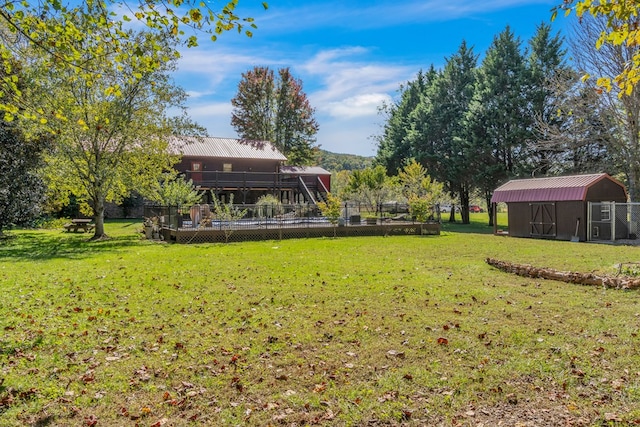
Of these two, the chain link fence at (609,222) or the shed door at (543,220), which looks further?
the shed door at (543,220)

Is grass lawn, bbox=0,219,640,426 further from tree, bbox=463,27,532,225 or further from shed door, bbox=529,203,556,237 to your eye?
tree, bbox=463,27,532,225

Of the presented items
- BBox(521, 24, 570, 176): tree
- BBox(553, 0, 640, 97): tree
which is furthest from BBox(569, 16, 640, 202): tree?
BBox(553, 0, 640, 97): tree

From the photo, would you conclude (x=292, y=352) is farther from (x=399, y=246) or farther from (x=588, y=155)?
(x=588, y=155)

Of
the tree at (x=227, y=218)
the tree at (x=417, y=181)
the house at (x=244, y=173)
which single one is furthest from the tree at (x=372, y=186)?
the tree at (x=227, y=218)

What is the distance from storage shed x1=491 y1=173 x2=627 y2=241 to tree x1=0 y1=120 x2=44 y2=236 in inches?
927

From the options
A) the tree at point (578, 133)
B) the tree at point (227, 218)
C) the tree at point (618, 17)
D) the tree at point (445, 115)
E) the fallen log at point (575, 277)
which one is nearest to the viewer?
the tree at point (618, 17)

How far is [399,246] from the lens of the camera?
55.0ft

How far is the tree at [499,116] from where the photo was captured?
3162 cm

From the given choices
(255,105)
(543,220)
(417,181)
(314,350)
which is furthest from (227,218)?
(255,105)

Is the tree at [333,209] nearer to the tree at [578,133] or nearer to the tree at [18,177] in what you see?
the tree at [18,177]

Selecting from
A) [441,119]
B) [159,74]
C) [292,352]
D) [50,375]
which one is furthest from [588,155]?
[50,375]

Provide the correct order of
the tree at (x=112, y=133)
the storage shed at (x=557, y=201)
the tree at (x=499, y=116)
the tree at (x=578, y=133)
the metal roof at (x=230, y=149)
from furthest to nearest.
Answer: the metal roof at (x=230, y=149), the tree at (x=499, y=116), the tree at (x=578, y=133), the storage shed at (x=557, y=201), the tree at (x=112, y=133)

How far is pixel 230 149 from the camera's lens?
3828cm

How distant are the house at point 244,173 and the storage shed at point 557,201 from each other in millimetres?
13920
